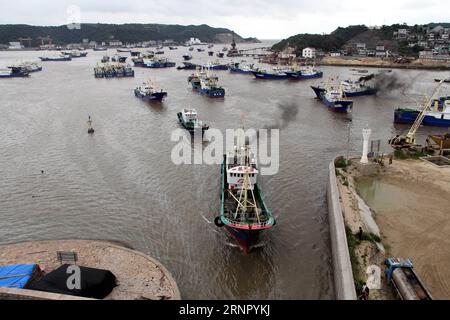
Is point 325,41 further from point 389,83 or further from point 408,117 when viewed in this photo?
point 408,117

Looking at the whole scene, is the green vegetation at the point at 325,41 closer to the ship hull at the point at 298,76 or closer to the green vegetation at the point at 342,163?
the ship hull at the point at 298,76

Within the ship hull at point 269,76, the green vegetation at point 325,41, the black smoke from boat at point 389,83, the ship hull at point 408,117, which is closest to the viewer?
the ship hull at point 408,117

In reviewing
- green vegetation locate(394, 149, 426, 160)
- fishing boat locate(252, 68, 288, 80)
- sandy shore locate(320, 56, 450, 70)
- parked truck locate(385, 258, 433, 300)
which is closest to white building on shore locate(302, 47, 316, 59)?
sandy shore locate(320, 56, 450, 70)

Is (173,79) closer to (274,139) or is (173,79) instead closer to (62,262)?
(274,139)

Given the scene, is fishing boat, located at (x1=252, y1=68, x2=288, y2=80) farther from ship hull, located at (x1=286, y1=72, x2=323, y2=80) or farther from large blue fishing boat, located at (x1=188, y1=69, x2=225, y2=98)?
large blue fishing boat, located at (x1=188, y1=69, x2=225, y2=98)

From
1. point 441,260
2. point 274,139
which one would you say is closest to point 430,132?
point 274,139

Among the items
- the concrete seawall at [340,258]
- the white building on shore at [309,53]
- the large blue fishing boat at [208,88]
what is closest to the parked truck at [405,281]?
the concrete seawall at [340,258]
